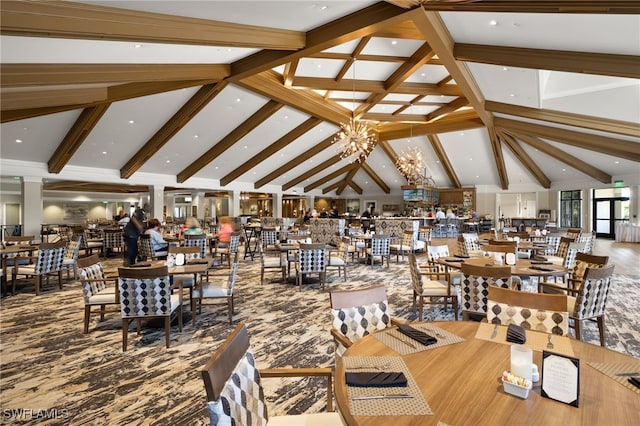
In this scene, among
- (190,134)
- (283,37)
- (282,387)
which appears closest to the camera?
(282,387)

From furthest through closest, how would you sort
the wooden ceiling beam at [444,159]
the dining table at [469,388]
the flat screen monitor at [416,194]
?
the flat screen monitor at [416,194], the wooden ceiling beam at [444,159], the dining table at [469,388]

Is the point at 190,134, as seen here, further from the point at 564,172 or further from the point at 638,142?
the point at 564,172

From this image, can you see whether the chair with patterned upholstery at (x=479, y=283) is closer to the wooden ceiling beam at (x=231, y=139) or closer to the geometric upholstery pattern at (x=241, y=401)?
the geometric upholstery pattern at (x=241, y=401)

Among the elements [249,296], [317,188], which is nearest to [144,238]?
[249,296]

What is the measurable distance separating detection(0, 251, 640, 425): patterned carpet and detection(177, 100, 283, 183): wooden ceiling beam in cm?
609

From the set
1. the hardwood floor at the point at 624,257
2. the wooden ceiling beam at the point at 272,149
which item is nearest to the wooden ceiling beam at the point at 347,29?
the hardwood floor at the point at 624,257

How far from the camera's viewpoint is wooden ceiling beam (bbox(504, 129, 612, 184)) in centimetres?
1171

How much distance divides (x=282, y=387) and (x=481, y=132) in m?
12.9

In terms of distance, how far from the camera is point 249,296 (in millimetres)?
5543

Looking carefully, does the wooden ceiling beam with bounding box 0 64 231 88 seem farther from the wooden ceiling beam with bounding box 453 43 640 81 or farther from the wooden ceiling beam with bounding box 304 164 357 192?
the wooden ceiling beam with bounding box 304 164 357 192

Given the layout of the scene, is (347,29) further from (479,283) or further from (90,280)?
(90,280)

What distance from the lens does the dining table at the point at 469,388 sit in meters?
1.03

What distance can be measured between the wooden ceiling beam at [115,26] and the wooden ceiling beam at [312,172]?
12071 mm

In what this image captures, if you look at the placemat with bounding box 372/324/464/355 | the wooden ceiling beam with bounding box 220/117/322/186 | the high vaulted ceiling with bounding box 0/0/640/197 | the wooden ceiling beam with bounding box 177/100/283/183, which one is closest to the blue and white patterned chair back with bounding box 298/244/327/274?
the high vaulted ceiling with bounding box 0/0/640/197
